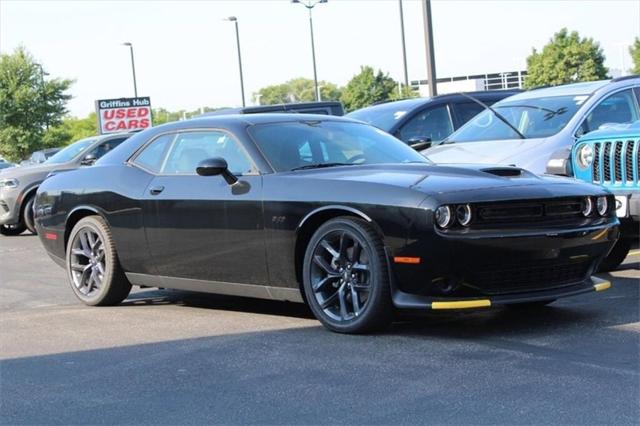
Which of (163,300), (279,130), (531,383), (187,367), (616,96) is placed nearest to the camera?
(531,383)

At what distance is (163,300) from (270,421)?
389cm

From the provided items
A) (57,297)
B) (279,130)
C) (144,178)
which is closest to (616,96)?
(279,130)

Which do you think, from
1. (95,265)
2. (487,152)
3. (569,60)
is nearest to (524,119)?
(487,152)

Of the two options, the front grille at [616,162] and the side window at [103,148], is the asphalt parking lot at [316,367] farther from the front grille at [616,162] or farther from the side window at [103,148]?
the side window at [103,148]

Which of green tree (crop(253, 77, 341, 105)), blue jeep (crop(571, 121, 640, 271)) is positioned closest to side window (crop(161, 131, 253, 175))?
blue jeep (crop(571, 121, 640, 271))

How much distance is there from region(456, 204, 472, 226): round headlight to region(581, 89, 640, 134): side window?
4.42 m

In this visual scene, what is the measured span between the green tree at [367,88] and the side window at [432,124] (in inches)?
1923

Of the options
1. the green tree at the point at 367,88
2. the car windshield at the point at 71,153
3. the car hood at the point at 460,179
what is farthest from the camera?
the green tree at the point at 367,88

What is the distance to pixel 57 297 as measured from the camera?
832cm

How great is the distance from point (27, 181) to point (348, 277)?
10347 mm

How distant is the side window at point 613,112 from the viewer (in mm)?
9516

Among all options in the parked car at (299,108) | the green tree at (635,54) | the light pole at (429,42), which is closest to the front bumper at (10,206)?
the parked car at (299,108)

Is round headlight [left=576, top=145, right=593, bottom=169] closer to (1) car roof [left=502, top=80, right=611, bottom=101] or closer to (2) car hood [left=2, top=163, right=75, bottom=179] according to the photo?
(1) car roof [left=502, top=80, right=611, bottom=101]

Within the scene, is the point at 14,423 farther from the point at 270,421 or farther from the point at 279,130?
the point at 279,130
